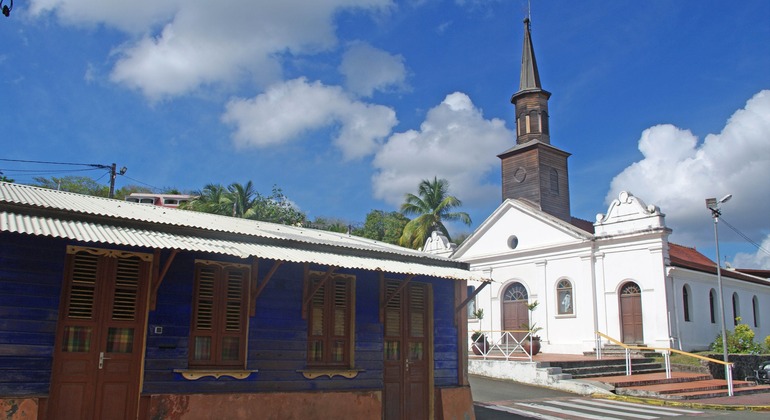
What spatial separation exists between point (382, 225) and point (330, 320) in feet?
144

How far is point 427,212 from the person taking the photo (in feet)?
125

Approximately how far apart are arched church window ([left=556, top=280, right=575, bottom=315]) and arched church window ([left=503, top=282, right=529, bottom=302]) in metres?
1.63

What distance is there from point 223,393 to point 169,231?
8.26 ft

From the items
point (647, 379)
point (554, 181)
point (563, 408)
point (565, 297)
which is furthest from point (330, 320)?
point (554, 181)

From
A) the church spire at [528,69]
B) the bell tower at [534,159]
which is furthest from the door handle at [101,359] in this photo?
the church spire at [528,69]

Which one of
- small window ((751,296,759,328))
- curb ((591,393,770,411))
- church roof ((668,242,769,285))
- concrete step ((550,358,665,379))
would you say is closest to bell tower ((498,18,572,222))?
church roof ((668,242,769,285))

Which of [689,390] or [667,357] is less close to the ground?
[667,357]

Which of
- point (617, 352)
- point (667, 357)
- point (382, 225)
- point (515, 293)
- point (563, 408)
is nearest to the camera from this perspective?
point (563, 408)

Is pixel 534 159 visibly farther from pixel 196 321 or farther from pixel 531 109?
pixel 196 321

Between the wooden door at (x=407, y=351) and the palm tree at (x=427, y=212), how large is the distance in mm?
24719

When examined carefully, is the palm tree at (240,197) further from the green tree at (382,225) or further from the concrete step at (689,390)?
the concrete step at (689,390)

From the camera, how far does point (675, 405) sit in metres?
16.4

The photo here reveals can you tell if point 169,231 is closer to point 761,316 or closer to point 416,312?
point 416,312

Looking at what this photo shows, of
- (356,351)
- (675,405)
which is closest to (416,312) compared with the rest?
(356,351)
